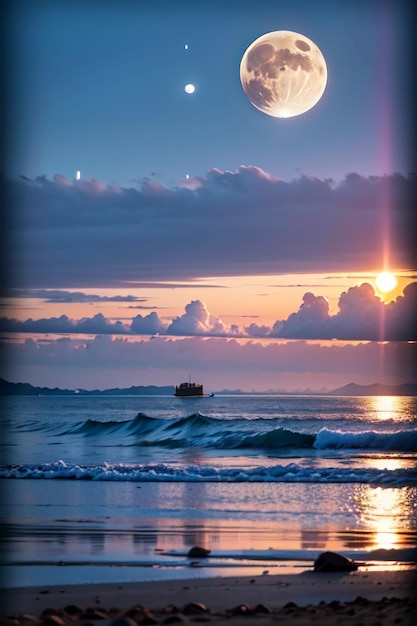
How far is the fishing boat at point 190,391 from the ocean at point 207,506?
107 ft

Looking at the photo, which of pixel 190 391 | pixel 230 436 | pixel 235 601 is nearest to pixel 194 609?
pixel 235 601

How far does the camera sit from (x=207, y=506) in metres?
11.6

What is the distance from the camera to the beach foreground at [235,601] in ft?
17.7


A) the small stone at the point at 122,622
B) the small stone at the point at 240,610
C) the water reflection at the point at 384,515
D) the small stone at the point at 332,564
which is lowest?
the small stone at the point at 240,610

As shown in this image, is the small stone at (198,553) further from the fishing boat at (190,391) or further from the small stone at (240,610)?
the fishing boat at (190,391)

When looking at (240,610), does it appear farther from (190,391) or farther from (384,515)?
(190,391)

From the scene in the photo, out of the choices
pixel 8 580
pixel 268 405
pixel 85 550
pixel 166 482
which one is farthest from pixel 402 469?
pixel 268 405

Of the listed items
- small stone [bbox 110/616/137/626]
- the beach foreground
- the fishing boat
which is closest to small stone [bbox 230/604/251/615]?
the beach foreground

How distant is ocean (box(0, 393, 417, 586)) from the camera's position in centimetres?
764

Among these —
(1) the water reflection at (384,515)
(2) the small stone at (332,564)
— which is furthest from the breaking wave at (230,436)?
(2) the small stone at (332,564)

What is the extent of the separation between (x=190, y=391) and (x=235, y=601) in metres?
55.8

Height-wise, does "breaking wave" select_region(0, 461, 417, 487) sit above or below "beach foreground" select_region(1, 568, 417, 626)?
above

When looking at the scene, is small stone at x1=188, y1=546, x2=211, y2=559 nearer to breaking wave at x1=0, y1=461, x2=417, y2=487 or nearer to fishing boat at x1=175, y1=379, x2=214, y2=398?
breaking wave at x1=0, y1=461, x2=417, y2=487

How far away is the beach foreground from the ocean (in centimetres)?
46
